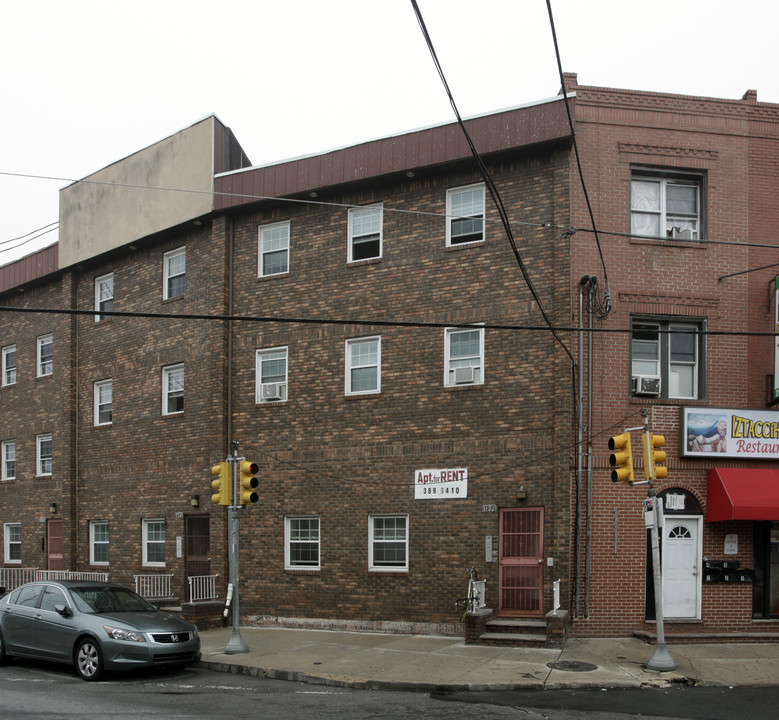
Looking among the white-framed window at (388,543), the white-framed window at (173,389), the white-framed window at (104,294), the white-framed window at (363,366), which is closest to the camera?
the white-framed window at (388,543)

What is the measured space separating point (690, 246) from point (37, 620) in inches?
532

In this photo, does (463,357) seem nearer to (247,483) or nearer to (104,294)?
(247,483)

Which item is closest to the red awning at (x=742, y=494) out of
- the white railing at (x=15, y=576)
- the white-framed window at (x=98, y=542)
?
the white-framed window at (x=98, y=542)

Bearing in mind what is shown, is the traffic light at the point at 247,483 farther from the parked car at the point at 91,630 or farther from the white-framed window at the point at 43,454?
the white-framed window at the point at 43,454

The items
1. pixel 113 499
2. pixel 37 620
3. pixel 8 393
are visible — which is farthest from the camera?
pixel 8 393

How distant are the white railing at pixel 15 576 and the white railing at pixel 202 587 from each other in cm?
726

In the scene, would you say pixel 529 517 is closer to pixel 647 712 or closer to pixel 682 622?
pixel 682 622

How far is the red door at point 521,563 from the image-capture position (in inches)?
670

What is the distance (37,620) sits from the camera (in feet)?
47.7

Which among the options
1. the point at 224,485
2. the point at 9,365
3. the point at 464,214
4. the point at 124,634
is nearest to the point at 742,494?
the point at 464,214

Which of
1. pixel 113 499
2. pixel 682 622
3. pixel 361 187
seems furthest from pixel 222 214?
pixel 682 622

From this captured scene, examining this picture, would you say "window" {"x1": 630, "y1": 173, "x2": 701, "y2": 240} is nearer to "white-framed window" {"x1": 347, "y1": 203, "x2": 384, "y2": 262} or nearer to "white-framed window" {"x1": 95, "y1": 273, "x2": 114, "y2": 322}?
"white-framed window" {"x1": 347, "y1": 203, "x2": 384, "y2": 262}

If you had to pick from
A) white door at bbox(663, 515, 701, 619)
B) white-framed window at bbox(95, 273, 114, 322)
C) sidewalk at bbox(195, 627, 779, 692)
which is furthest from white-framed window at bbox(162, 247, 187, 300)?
white door at bbox(663, 515, 701, 619)

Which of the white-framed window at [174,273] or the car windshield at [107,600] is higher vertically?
the white-framed window at [174,273]
